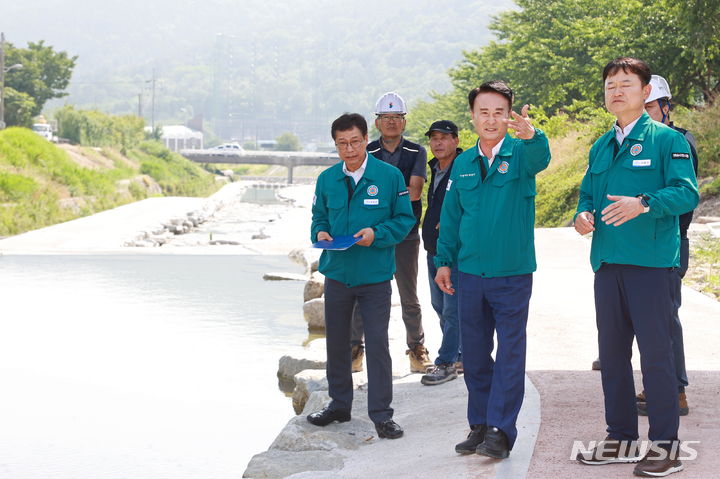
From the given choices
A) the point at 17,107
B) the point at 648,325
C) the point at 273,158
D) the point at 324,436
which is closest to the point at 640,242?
the point at 648,325

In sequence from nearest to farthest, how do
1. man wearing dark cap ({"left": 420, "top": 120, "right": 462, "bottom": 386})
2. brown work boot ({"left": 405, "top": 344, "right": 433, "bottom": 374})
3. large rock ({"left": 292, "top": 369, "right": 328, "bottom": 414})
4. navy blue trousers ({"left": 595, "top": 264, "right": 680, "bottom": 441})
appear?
navy blue trousers ({"left": 595, "top": 264, "right": 680, "bottom": 441}), man wearing dark cap ({"left": 420, "top": 120, "right": 462, "bottom": 386}), brown work boot ({"left": 405, "top": 344, "right": 433, "bottom": 374}), large rock ({"left": 292, "top": 369, "right": 328, "bottom": 414})

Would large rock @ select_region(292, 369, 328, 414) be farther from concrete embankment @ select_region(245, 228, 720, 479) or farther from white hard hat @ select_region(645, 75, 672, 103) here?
white hard hat @ select_region(645, 75, 672, 103)

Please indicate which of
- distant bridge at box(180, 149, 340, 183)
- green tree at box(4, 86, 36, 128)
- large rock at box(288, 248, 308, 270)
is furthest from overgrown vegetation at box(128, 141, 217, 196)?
large rock at box(288, 248, 308, 270)

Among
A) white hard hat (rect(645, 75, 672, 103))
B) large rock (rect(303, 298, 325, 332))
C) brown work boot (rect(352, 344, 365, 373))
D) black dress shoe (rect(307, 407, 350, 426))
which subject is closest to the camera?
white hard hat (rect(645, 75, 672, 103))

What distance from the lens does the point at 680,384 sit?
19.1 feet

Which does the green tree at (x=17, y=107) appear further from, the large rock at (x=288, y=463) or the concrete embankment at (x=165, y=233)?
the large rock at (x=288, y=463)

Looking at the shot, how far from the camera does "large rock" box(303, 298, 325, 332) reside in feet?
39.9

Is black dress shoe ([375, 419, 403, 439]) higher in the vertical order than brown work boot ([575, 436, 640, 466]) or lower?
lower

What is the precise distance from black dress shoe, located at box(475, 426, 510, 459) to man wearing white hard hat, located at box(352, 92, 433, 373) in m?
2.18

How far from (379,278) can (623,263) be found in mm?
1699

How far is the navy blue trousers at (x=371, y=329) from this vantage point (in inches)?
238

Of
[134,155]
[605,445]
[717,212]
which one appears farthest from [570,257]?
[134,155]

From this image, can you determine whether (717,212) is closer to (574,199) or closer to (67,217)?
(574,199)

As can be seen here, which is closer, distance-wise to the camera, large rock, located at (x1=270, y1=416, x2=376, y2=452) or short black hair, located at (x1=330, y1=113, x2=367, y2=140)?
short black hair, located at (x1=330, y1=113, x2=367, y2=140)
